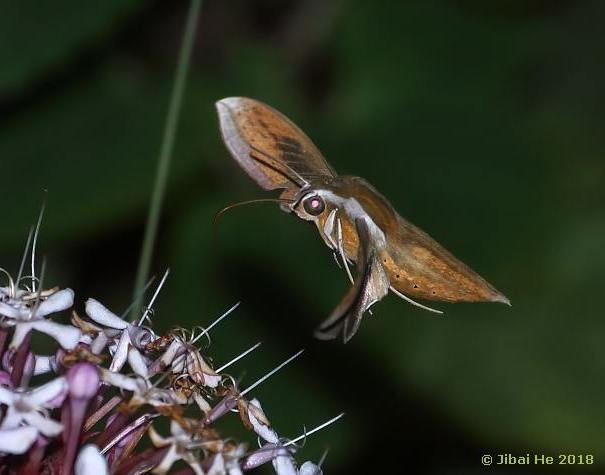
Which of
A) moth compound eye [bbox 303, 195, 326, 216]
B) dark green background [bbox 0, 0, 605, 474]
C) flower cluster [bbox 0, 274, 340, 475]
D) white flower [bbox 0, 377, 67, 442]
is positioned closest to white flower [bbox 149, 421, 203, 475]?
flower cluster [bbox 0, 274, 340, 475]

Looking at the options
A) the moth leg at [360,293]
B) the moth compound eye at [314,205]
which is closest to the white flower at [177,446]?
the moth leg at [360,293]

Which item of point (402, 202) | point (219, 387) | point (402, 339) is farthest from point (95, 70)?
point (219, 387)

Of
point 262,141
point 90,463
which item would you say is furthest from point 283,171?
point 90,463

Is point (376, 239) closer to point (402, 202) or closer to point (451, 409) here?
point (451, 409)

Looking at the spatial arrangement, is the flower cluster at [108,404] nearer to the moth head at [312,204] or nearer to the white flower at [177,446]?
the white flower at [177,446]

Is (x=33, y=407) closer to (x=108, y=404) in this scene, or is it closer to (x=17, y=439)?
(x=17, y=439)

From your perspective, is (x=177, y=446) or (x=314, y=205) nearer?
(x=177, y=446)

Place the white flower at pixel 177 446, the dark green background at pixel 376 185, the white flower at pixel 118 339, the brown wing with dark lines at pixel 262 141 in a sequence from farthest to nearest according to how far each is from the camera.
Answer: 1. the dark green background at pixel 376 185
2. the brown wing with dark lines at pixel 262 141
3. the white flower at pixel 118 339
4. the white flower at pixel 177 446
